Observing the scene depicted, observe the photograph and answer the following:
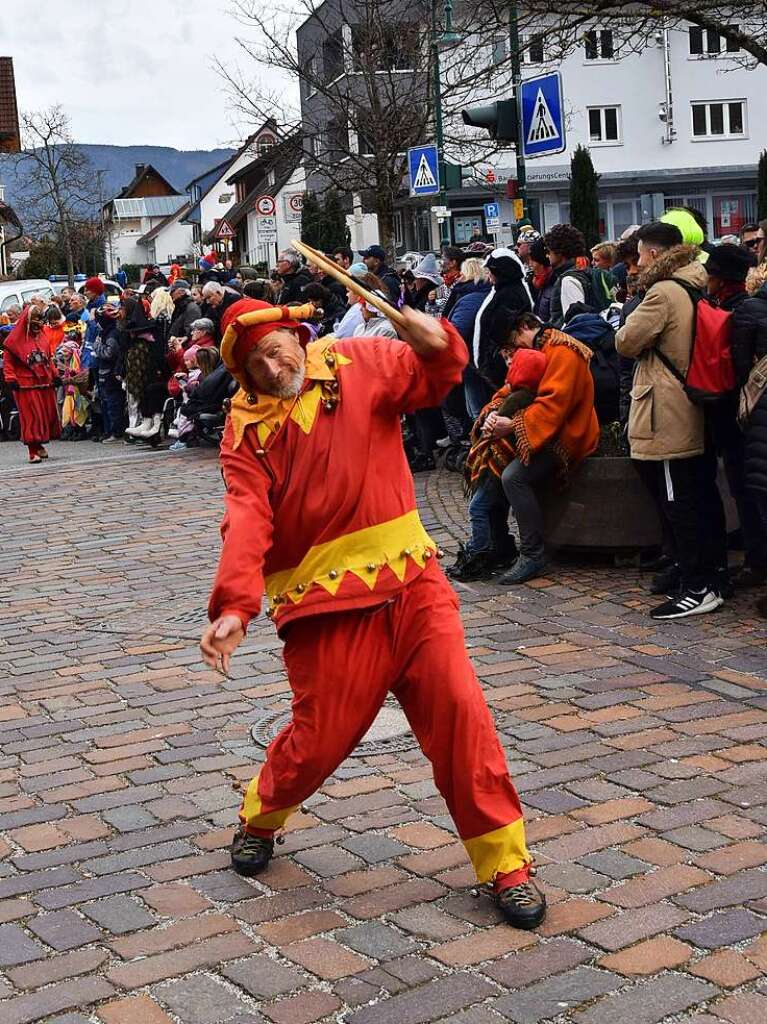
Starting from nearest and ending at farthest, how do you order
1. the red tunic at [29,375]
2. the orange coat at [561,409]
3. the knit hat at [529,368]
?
the orange coat at [561,409]
the knit hat at [529,368]
the red tunic at [29,375]

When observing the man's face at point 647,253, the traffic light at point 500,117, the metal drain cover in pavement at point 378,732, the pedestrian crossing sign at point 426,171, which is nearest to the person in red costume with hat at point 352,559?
the metal drain cover in pavement at point 378,732

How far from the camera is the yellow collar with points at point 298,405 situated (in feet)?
15.0

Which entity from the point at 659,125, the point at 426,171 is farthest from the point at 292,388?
the point at 659,125

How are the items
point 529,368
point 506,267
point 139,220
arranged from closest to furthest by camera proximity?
point 529,368 → point 506,267 → point 139,220

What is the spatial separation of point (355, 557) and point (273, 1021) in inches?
53.1

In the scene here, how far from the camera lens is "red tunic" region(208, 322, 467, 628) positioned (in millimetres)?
4512

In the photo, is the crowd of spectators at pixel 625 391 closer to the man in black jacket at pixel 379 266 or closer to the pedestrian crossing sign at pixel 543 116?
the man in black jacket at pixel 379 266

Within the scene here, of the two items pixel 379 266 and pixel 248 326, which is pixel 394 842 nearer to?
pixel 248 326

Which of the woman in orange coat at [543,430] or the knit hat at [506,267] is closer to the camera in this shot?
the woman in orange coat at [543,430]

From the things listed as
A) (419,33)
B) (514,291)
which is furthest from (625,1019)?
(419,33)

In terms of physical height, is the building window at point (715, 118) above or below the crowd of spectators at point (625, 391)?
above

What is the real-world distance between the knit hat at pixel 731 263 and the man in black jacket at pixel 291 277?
322 inches

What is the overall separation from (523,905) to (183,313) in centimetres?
1494

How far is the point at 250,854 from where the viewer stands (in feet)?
16.2
